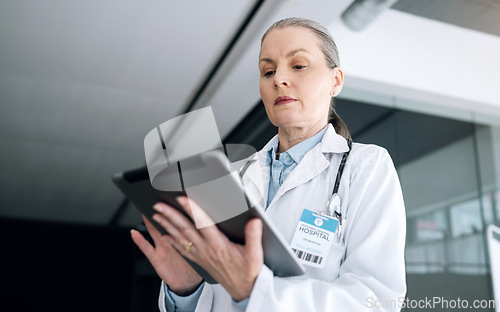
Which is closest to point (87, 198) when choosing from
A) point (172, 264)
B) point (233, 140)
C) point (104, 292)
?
point (104, 292)

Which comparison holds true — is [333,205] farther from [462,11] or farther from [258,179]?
[462,11]

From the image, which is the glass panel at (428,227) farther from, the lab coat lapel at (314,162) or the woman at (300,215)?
the lab coat lapel at (314,162)

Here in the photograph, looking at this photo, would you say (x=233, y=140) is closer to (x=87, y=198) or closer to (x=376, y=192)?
(x=376, y=192)

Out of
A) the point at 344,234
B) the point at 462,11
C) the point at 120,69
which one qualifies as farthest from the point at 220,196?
the point at 120,69

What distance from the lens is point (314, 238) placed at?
1091 millimetres

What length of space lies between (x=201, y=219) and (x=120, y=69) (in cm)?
344

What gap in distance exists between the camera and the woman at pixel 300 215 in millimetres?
881

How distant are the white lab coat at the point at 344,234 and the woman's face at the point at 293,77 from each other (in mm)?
119

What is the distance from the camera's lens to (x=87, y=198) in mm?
8664

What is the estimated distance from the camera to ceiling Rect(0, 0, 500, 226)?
3.20 metres

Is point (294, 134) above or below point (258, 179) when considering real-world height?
above

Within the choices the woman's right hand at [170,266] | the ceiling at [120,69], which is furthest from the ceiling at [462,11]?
the woman's right hand at [170,266]

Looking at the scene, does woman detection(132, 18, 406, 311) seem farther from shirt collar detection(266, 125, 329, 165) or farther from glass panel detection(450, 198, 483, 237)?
glass panel detection(450, 198, 483, 237)

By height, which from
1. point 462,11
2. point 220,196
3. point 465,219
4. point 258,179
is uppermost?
point 462,11
